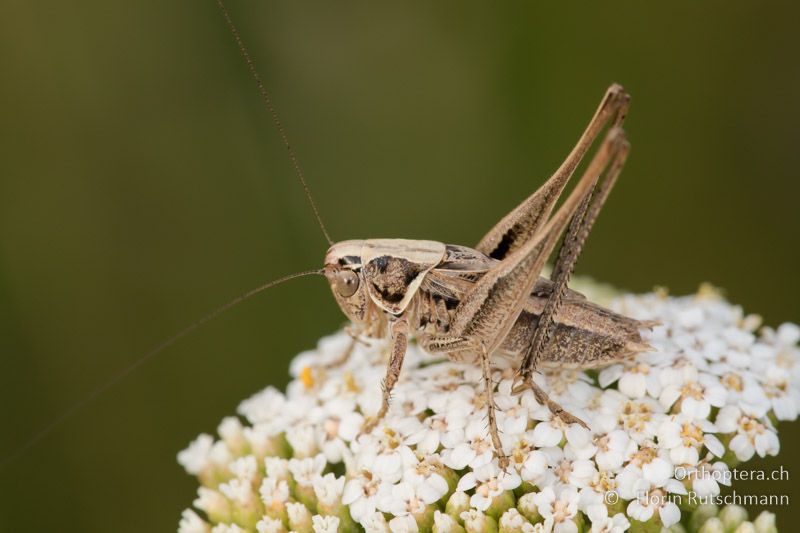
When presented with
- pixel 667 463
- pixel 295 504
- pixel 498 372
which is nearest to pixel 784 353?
pixel 667 463

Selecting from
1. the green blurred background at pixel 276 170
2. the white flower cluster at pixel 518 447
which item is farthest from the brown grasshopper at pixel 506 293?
the green blurred background at pixel 276 170

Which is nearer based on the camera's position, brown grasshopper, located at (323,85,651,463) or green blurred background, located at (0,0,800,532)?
brown grasshopper, located at (323,85,651,463)

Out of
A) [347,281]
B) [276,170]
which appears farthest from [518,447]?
[276,170]

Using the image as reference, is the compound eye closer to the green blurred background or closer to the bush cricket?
the bush cricket

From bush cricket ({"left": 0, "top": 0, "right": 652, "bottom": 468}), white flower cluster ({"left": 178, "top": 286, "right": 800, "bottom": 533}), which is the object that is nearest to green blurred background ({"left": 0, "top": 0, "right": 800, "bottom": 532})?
white flower cluster ({"left": 178, "top": 286, "right": 800, "bottom": 533})

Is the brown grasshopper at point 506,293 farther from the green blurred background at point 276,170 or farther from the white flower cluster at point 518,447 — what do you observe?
the green blurred background at point 276,170

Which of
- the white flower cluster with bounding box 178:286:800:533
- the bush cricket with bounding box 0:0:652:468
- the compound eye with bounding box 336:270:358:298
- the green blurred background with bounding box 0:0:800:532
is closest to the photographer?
the white flower cluster with bounding box 178:286:800:533
